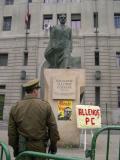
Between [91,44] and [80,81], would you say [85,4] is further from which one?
[80,81]

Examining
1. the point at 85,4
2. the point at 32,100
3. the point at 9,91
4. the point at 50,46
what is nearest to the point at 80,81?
the point at 50,46

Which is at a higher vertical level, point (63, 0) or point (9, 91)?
point (63, 0)

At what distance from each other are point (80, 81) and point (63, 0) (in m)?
25.1

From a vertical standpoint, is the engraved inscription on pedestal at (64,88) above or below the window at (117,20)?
below

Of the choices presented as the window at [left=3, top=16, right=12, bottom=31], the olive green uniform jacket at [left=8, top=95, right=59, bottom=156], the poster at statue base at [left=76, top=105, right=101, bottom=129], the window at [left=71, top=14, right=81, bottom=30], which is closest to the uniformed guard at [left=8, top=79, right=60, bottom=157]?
the olive green uniform jacket at [left=8, top=95, right=59, bottom=156]

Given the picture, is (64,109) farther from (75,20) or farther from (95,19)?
(95,19)

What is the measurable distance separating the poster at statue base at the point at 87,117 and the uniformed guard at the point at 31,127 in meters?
5.16

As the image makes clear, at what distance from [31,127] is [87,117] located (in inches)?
222

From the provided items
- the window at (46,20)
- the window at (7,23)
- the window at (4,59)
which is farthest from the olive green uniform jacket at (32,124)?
the window at (7,23)

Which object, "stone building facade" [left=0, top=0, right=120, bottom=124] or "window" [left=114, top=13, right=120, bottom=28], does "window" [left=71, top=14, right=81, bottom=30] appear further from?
"window" [left=114, top=13, right=120, bottom=28]

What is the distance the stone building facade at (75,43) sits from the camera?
103 ft

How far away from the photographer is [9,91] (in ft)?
106

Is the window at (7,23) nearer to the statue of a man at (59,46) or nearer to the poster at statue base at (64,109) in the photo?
the statue of a man at (59,46)

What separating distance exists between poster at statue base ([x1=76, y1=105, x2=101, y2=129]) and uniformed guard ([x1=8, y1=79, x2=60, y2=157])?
16.9 feet
